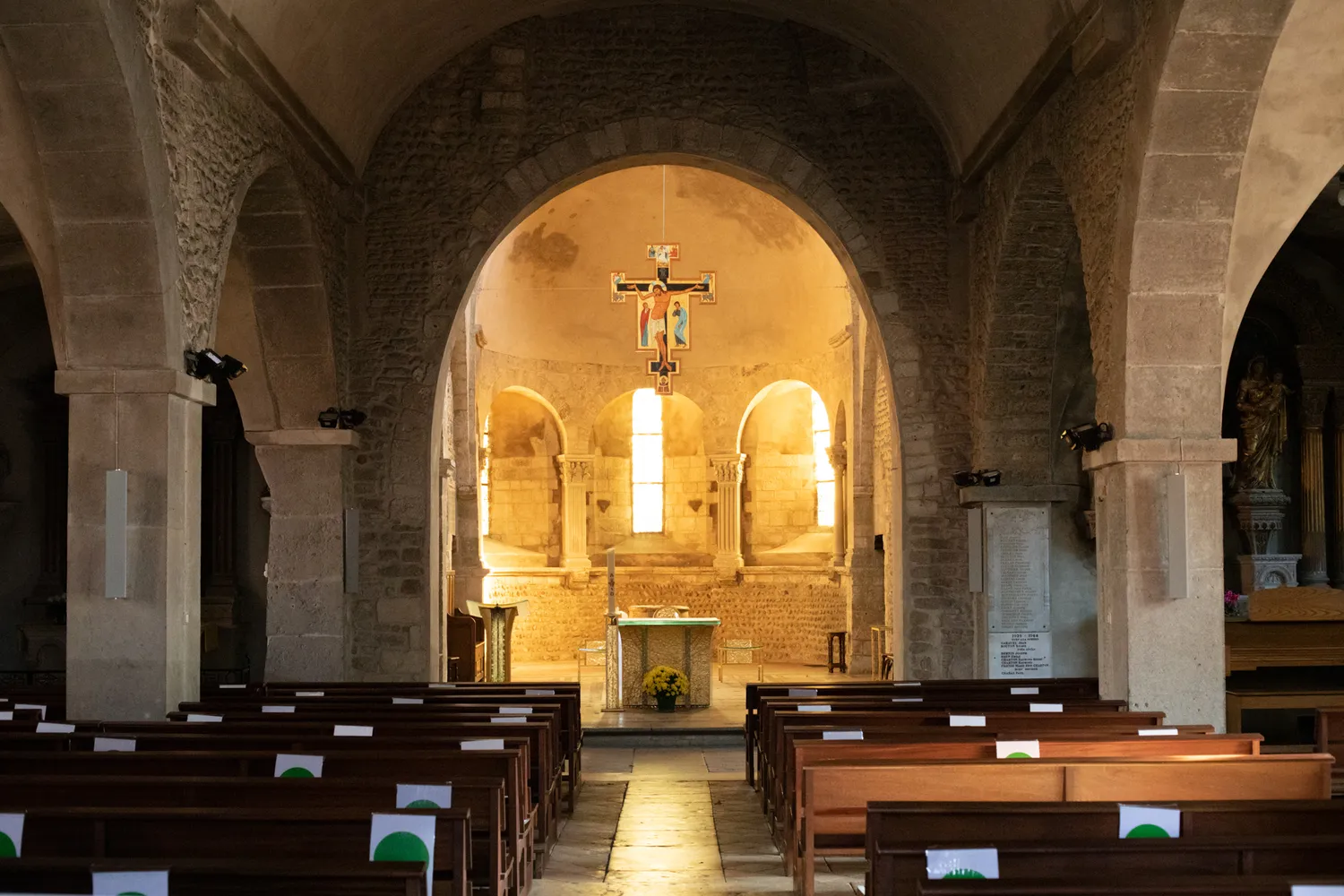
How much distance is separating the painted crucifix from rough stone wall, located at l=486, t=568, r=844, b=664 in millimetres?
3256

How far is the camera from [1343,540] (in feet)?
42.8

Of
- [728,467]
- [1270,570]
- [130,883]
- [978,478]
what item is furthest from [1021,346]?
[728,467]

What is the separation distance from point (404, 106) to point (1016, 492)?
6316 mm

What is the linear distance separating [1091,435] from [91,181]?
19.0 ft

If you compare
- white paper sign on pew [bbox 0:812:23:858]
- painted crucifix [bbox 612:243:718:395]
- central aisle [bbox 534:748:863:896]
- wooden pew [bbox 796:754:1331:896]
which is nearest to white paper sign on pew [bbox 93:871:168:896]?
white paper sign on pew [bbox 0:812:23:858]

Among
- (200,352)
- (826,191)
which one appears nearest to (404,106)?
(826,191)

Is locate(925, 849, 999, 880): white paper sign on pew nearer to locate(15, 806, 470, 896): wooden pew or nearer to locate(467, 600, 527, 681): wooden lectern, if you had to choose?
locate(15, 806, 470, 896): wooden pew

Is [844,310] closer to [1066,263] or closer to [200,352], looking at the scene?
[1066,263]

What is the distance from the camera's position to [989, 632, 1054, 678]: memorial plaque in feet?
38.4

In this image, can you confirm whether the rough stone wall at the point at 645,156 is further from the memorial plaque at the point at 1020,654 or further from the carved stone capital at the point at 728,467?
the carved stone capital at the point at 728,467

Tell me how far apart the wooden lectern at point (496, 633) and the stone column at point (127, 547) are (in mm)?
9455

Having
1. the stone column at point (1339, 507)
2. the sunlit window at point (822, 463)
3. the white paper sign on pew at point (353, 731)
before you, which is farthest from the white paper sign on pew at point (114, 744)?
the sunlit window at point (822, 463)

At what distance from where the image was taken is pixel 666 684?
13.8 meters

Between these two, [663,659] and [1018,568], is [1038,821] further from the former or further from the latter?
[663,659]
